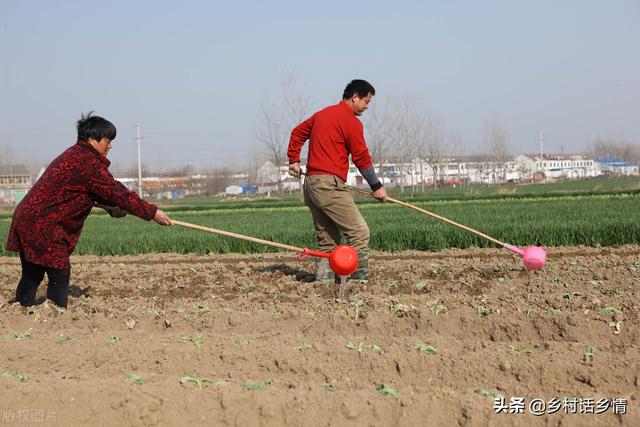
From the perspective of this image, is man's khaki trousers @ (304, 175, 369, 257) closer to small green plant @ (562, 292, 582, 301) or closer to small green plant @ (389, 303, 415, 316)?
small green plant @ (389, 303, 415, 316)

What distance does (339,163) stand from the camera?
7.09 meters

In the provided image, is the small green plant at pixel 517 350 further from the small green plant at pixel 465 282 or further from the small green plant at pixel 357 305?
the small green plant at pixel 465 282

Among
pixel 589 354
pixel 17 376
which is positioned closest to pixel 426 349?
pixel 589 354

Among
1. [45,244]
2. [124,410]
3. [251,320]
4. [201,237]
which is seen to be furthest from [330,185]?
[201,237]

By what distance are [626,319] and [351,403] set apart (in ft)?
7.83

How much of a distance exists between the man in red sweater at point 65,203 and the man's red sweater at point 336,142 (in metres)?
1.77

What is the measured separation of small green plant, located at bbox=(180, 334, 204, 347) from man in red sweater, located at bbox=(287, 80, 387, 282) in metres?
2.67

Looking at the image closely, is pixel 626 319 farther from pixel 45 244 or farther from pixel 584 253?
pixel 584 253

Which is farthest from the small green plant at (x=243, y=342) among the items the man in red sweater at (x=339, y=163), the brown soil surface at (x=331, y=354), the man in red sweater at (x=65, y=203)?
the man in red sweater at (x=339, y=163)

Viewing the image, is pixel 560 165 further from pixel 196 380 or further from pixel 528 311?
pixel 196 380

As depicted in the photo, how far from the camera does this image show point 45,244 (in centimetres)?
568

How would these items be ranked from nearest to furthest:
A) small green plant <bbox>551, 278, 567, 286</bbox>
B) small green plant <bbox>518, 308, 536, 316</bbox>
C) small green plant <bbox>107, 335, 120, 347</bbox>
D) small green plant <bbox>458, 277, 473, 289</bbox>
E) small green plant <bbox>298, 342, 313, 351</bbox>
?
small green plant <bbox>298, 342, 313, 351</bbox> → small green plant <bbox>107, 335, 120, 347</bbox> → small green plant <bbox>518, 308, 536, 316</bbox> → small green plant <bbox>551, 278, 567, 286</bbox> → small green plant <bbox>458, 277, 473, 289</bbox>

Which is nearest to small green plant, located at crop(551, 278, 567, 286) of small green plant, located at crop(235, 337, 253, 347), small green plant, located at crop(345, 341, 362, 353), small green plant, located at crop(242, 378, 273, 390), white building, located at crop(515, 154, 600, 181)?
small green plant, located at crop(345, 341, 362, 353)

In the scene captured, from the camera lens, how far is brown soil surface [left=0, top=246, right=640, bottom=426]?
3.33 metres
